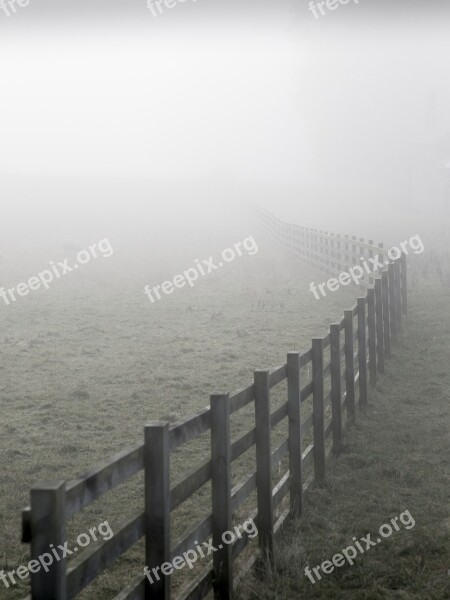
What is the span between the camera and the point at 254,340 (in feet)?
48.3

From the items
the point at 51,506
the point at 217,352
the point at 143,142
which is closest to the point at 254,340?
the point at 217,352

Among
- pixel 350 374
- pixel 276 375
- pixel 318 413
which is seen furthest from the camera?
pixel 350 374

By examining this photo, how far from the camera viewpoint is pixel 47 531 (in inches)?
124

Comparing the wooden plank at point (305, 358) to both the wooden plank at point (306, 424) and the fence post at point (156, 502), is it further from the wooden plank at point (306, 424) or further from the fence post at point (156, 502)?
the fence post at point (156, 502)

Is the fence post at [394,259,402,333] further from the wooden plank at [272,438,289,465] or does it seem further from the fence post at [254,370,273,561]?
the fence post at [254,370,273,561]

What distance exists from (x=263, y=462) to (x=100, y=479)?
7.94ft

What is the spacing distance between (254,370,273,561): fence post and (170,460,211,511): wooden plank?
0.92m

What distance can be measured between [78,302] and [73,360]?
6.52 m

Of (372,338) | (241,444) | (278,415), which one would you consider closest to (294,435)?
(278,415)

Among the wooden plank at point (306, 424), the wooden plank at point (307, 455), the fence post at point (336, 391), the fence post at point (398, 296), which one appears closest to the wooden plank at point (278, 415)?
the wooden plank at point (306, 424)

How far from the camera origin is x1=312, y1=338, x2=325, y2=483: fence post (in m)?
7.63

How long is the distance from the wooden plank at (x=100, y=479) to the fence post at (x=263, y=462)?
1.85 meters

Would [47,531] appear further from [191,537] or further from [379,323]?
[379,323]

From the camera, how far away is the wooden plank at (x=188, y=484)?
4.42 metres
